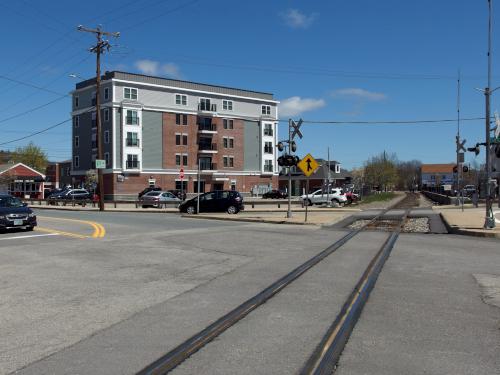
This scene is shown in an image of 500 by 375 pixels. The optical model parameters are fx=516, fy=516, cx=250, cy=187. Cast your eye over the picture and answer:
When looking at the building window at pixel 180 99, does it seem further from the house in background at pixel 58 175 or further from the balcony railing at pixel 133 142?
the house in background at pixel 58 175

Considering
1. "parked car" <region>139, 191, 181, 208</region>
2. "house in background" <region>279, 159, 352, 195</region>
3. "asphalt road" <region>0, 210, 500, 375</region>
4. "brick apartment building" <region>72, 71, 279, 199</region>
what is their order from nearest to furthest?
1. "asphalt road" <region>0, 210, 500, 375</region>
2. "parked car" <region>139, 191, 181, 208</region>
3. "brick apartment building" <region>72, 71, 279, 199</region>
4. "house in background" <region>279, 159, 352, 195</region>

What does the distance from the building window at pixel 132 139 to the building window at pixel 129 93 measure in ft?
15.9

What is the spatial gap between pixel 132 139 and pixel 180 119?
8.87m

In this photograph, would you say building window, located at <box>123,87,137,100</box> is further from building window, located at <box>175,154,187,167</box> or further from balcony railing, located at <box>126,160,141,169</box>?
building window, located at <box>175,154,187,167</box>

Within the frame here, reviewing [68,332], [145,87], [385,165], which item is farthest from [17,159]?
[68,332]

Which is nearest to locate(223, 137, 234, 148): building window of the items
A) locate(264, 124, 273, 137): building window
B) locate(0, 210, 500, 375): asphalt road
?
locate(264, 124, 273, 137): building window

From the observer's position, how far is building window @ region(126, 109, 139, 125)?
69.8 metres

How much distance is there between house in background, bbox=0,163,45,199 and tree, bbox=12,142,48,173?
28.8m

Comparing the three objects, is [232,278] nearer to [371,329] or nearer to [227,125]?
[371,329]

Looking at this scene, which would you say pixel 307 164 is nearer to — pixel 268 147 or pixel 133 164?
pixel 133 164

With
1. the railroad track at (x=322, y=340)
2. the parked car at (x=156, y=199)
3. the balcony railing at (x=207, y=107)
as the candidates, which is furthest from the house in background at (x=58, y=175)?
the railroad track at (x=322, y=340)

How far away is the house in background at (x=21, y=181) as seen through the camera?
71000 mm

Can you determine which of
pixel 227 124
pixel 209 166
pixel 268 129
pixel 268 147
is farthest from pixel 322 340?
pixel 268 129

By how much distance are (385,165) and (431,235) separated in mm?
108799
